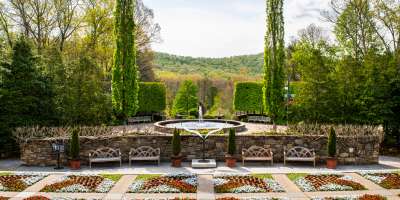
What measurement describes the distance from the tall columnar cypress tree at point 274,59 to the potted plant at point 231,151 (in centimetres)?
529

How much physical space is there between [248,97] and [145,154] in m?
17.4

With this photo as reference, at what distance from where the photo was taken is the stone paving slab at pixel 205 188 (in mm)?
11922

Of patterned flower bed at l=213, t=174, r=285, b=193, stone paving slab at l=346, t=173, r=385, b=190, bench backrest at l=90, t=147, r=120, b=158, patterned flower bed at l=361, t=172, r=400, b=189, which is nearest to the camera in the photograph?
patterned flower bed at l=213, t=174, r=285, b=193

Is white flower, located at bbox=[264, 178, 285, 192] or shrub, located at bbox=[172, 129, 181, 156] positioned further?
shrub, located at bbox=[172, 129, 181, 156]

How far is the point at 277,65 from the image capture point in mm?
21109

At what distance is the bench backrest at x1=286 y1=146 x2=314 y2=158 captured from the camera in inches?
666

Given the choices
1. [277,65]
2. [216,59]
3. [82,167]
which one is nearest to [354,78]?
[277,65]

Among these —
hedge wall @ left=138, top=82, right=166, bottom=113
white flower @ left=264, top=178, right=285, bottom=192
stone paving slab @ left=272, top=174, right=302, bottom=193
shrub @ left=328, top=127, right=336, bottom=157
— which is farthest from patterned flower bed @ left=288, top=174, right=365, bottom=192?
hedge wall @ left=138, top=82, right=166, bottom=113

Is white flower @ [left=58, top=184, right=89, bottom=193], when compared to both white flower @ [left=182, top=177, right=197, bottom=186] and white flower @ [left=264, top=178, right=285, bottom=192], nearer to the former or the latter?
white flower @ [left=182, top=177, right=197, bottom=186]

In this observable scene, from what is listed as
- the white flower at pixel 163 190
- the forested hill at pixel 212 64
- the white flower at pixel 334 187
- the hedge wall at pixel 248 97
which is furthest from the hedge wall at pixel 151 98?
the forested hill at pixel 212 64

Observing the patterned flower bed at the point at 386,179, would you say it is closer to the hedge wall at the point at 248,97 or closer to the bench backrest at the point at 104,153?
the bench backrest at the point at 104,153

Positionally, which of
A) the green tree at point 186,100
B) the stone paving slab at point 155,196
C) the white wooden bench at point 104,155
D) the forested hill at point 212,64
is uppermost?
the forested hill at point 212,64

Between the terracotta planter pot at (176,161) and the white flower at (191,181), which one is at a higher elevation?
the terracotta planter pot at (176,161)

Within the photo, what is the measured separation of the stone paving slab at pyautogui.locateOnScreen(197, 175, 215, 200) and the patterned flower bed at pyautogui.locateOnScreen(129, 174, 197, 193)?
0.18 meters
